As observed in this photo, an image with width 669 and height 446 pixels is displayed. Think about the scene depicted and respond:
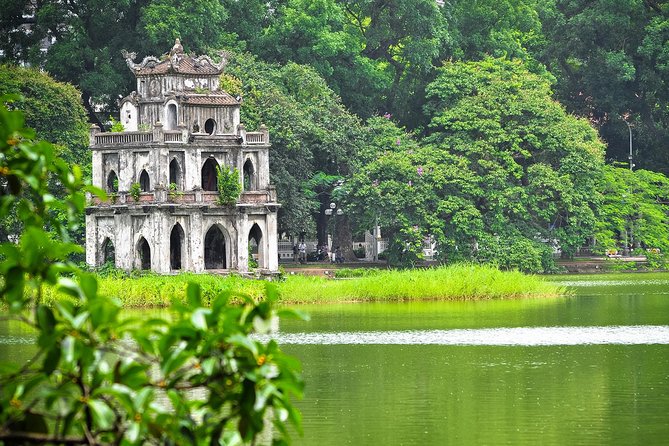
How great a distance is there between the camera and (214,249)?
170ft

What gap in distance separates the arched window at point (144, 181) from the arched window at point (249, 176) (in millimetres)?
3395

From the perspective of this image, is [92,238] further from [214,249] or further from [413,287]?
[413,287]

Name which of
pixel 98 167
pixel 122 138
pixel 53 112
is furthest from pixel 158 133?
pixel 53 112

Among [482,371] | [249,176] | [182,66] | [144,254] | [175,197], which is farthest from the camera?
[249,176]

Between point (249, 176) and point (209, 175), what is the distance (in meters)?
1.33

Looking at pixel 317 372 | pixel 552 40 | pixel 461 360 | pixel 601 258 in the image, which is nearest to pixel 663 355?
pixel 461 360

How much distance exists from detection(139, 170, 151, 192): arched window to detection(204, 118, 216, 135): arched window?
2.90 meters

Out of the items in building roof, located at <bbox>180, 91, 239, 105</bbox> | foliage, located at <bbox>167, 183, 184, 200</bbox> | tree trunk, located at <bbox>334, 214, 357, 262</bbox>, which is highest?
building roof, located at <bbox>180, 91, 239, 105</bbox>

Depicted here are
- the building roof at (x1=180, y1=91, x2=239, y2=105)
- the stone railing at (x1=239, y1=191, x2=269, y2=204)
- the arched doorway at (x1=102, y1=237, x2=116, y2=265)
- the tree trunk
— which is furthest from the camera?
the tree trunk

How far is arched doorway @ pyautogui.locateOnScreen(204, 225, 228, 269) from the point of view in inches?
2034

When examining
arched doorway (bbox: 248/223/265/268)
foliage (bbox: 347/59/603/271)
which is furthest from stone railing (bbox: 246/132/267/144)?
foliage (bbox: 347/59/603/271)

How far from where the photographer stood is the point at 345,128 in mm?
60969

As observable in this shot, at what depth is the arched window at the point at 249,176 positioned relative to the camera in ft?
170

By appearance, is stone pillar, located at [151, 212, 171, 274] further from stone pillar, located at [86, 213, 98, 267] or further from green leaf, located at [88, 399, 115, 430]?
green leaf, located at [88, 399, 115, 430]
